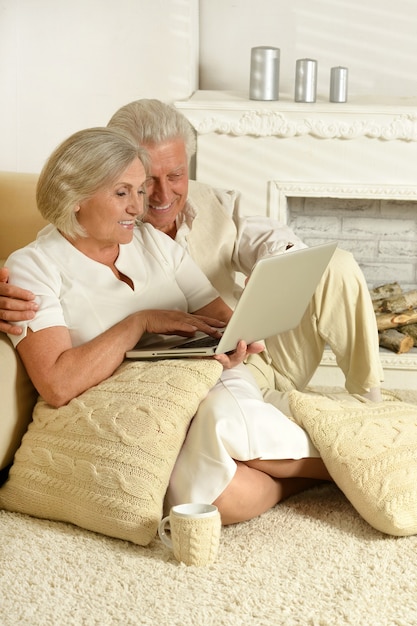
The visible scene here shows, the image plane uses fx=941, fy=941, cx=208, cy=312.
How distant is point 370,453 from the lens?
2121mm

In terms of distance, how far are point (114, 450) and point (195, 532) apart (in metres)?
0.27

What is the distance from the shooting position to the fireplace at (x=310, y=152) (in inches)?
147

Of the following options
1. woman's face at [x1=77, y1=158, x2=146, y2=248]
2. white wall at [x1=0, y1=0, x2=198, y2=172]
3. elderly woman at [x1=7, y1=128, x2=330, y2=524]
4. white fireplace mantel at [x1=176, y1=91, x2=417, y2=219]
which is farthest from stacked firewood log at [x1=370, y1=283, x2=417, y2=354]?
woman's face at [x1=77, y1=158, x2=146, y2=248]

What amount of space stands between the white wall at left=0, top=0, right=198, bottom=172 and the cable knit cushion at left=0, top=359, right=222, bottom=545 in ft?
6.27

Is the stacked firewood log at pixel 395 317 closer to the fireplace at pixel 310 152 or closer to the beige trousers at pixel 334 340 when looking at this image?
the fireplace at pixel 310 152

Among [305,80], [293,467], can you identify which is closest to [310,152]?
[305,80]

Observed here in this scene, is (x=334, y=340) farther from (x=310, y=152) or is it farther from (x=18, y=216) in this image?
(x=310, y=152)

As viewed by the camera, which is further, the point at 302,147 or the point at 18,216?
the point at 302,147

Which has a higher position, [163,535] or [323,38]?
[323,38]

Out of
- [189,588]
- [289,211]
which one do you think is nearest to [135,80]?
[289,211]

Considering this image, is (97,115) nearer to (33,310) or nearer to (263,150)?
(263,150)

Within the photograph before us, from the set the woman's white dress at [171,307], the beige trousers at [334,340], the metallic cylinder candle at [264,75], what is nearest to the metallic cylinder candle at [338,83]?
the metallic cylinder candle at [264,75]

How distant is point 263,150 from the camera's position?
12.4ft

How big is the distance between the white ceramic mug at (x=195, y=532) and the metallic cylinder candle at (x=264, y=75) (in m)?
2.25
